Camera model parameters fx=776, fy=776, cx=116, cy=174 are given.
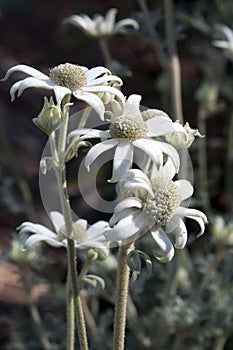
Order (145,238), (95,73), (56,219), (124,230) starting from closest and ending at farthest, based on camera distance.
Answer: (124,230), (95,73), (56,219), (145,238)

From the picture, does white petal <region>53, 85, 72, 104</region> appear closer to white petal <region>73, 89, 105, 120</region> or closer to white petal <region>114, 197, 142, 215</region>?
white petal <region>73, 89, 105, 120</region>

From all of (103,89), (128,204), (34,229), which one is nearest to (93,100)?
(103,89)

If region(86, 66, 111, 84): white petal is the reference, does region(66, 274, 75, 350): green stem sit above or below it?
below

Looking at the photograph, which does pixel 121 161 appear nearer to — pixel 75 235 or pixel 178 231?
pixel 178 231

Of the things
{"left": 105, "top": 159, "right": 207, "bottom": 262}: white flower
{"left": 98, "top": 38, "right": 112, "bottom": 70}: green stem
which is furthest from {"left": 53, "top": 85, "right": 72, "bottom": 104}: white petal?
{"left": 98, "top": 38, "right": 112, "bottom": 70}: green stem

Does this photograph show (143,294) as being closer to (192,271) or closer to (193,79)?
(192,271)

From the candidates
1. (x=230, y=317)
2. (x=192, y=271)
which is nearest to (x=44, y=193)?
(x=230, y=317)
